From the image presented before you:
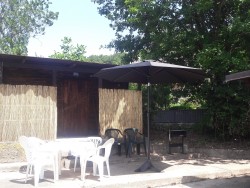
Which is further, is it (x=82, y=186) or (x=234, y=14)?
(x=234, y=14)

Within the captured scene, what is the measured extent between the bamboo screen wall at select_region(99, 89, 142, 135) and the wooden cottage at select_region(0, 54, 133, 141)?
1214mm

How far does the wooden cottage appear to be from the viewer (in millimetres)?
9547

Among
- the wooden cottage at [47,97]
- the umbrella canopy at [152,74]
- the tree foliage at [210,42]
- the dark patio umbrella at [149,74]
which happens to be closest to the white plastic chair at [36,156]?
the dark patio umbrella at [149,74]

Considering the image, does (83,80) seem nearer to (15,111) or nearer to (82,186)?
(15,111)

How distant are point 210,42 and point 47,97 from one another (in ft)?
19.4

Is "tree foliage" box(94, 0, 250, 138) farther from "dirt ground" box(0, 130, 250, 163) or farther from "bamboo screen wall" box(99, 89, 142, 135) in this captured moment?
"bamboo screen wall" box(99, 89, 142, 135)

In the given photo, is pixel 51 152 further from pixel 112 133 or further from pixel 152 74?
pixel 112 133

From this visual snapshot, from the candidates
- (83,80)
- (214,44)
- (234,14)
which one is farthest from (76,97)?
Result: (234,14)

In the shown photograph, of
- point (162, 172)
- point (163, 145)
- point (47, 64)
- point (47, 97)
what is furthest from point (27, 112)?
point (163, 145)

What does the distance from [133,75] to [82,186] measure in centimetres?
382

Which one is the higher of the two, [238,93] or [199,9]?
[199,9]

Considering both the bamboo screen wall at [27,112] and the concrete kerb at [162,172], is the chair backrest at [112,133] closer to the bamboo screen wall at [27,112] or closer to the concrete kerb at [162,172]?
the concrete kerb at [162,172]

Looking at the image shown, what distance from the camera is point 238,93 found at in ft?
37.9

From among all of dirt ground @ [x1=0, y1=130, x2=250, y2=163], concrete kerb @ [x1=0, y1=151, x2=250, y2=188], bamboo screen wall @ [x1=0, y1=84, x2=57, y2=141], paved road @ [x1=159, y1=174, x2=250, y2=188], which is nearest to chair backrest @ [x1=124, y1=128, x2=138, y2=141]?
concrete kerb @ [x1=0, y1=151, x2=250, y2=188]
